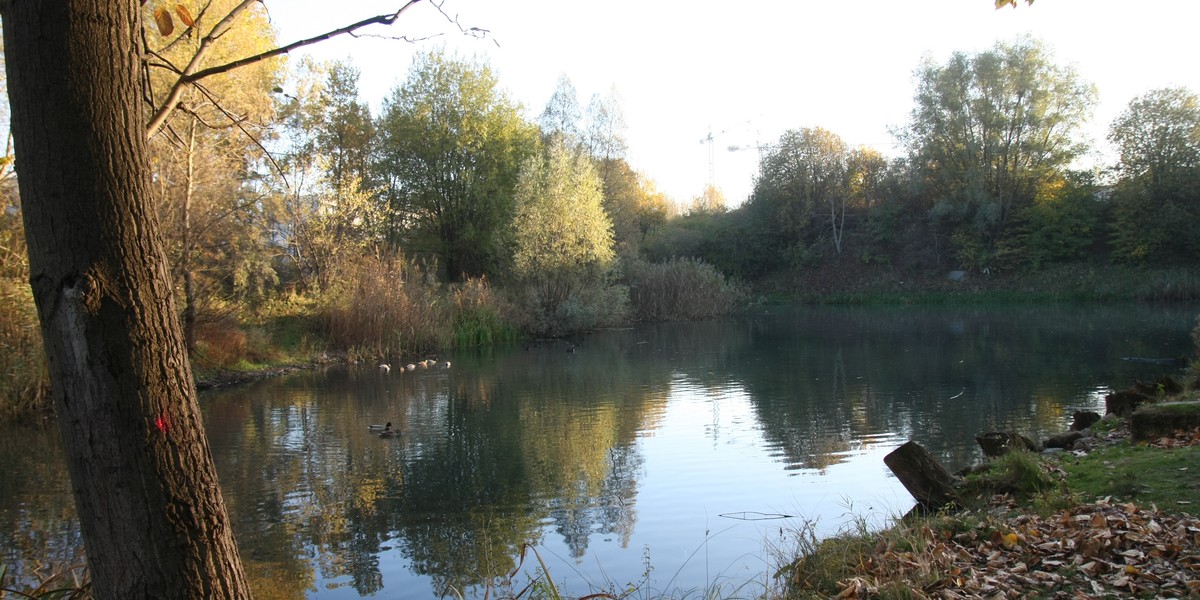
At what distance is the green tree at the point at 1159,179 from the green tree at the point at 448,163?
29001 millimetres

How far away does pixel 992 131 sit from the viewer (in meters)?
41.9

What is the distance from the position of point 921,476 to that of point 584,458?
4.69 meters

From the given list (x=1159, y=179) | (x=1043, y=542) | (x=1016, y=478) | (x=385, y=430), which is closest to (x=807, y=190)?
(x=1159, y=179)

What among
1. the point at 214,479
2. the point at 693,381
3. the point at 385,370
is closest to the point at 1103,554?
the point at 214,479

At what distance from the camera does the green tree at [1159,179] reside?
117 feet

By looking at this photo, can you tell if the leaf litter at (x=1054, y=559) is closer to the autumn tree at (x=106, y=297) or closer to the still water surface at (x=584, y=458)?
the still water surface at (x=584, y=458)

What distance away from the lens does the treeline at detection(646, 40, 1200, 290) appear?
1454 inches

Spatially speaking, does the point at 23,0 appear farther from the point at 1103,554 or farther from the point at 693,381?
the point at 693,381

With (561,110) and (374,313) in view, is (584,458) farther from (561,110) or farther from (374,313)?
(561,110)

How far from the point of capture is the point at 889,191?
49.1 metres

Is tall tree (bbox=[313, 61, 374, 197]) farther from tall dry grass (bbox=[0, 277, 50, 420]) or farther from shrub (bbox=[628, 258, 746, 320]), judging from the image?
tall dry grass (bbox=[0, 277, 50, 420])

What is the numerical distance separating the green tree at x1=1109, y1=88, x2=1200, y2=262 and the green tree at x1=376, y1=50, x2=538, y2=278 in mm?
29001

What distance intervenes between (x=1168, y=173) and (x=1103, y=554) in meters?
40.4

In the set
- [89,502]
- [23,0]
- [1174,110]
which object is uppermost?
[1174,110]
